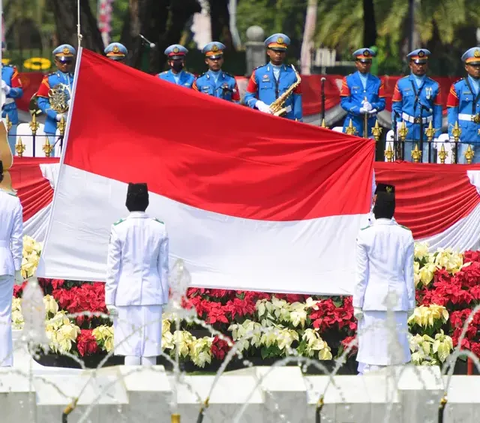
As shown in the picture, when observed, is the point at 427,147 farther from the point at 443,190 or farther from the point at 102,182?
the point at 102,182

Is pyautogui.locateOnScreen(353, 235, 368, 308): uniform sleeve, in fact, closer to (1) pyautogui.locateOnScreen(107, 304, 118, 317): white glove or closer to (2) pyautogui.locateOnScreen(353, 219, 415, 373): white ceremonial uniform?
(2) pyautogui.locateOnScreen(353, 219, 415, 373): white ceremonial uniform

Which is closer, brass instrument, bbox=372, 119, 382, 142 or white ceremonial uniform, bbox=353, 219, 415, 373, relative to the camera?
white ceremonial uniform, bbox=353, 219, 415, 373

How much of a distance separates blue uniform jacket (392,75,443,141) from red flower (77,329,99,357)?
586cm

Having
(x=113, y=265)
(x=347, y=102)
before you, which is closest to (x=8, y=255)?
(x=113, y=265)

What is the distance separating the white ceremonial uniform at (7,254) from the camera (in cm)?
1105

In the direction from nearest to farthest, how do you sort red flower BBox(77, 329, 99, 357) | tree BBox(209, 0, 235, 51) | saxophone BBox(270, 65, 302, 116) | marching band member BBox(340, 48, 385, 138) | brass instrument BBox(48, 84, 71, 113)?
1. red flower BBox(77, 329, 99, 357)
2. brass instrument BBox(48, 84, 71, 113)
3. saxophone BBox(270, 65, 302, 116)
4. marching band member BBox(340, 48, 385, 138)
5. tree BBox(209, 0, 235, 51)

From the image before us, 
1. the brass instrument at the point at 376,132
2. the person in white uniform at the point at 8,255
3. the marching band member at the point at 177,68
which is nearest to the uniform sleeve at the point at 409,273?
the person in white uniform at the point at 8,255

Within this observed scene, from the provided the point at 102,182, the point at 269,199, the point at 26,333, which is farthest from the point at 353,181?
the point at 26,333

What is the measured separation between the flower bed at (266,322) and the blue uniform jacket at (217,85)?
3.95 metres

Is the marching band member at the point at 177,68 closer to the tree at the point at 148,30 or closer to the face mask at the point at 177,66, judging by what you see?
the face mask at the point at 177,66

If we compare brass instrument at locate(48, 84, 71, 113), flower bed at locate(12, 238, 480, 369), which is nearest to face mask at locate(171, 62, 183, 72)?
brass instrument at locate(48, 84, 71, 113)

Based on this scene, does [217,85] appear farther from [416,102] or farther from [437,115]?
[437,115]

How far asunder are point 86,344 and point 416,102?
6.22 metres

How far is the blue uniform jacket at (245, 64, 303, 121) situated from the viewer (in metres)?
16.5
